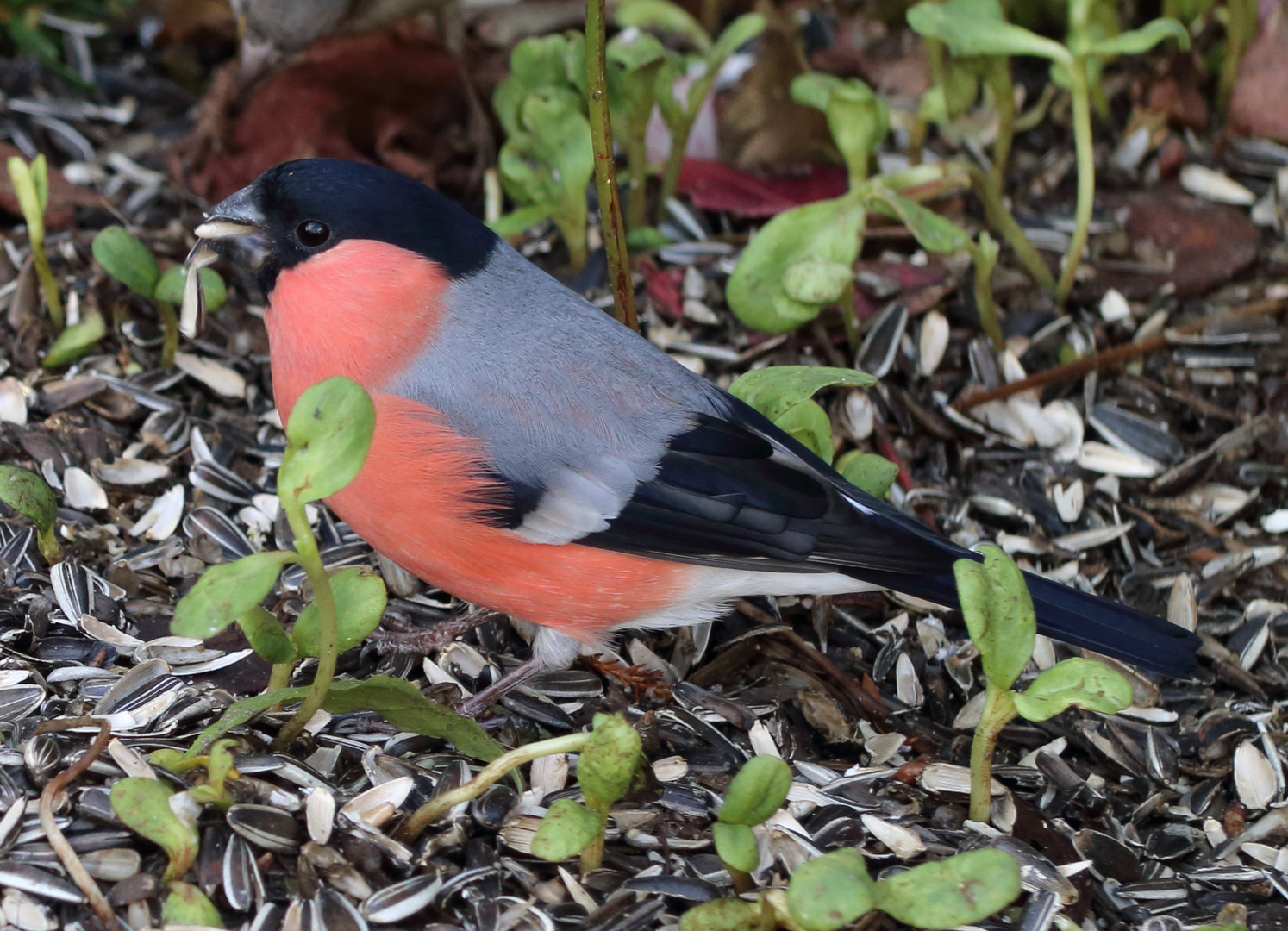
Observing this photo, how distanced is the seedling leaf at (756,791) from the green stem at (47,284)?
2.54m

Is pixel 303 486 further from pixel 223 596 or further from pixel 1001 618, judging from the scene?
pixel 1001 618

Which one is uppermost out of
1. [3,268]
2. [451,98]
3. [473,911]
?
[451,98]

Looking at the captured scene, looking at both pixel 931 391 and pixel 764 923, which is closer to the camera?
pixel 764 923

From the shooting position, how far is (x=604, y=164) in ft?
10.8

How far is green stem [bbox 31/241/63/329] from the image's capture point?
12.3 feet

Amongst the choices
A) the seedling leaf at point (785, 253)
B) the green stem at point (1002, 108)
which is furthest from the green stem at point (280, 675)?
the green stem at point (1002, 108)

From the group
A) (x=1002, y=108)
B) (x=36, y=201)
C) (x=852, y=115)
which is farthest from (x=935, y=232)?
(x=36, y=201)

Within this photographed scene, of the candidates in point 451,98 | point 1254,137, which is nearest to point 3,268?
point 451,98

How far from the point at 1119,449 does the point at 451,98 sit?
8.59 ft

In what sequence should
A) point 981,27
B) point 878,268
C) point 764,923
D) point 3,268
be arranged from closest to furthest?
point 764,923 < point 981,27 < point 3,268 < point 878,268

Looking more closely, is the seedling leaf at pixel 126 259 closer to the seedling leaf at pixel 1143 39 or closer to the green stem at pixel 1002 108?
the green stem at pixel 1002 108

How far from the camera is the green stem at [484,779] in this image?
2381 millimetres

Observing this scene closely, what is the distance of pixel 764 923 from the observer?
236 cm

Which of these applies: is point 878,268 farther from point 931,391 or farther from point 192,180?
point 192,180
